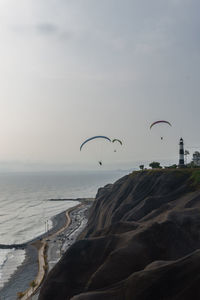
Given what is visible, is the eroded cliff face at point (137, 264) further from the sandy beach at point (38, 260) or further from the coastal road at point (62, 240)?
the sandy beach at point (38, 260)

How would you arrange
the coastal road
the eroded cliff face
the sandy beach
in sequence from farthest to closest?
the coastal road
the sandy beach
the eroded cliff face

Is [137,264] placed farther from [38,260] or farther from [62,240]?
[62,240]

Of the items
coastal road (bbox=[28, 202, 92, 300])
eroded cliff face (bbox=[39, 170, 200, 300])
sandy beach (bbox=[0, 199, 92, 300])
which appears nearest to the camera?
eroded cliff face (bbox=[39, 170, 200, 300])

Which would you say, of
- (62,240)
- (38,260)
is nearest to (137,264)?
(38,260)

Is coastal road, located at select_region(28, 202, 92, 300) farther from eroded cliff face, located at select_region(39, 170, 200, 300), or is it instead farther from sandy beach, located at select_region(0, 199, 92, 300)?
eroded cliff face, located at select_region(39, 170, 200, 300)

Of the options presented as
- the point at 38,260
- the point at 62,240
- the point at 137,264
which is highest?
the point at 137,264

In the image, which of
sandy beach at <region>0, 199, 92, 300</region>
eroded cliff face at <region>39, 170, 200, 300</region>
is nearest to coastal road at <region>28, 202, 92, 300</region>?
sandy beach at <region>0, 199, 92, 300</region>

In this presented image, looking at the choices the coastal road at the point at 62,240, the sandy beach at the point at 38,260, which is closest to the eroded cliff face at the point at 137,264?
the coastal road at the point at 62,240

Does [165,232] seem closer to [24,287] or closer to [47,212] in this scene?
[24,287]
